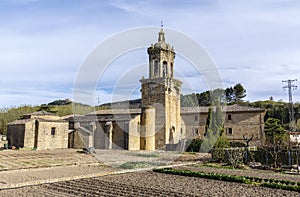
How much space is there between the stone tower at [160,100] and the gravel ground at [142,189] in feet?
61.5

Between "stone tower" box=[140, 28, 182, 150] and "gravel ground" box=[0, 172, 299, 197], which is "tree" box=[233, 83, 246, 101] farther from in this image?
"gravel ground" box=[0, 172, 299, 197]

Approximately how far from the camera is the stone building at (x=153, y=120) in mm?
30892

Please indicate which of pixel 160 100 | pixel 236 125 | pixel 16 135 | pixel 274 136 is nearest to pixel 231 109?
pixel 236 125

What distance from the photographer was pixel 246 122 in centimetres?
3556

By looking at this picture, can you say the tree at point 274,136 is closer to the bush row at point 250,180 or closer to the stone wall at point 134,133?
the bush row at point 250,180

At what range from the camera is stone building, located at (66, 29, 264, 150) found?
1216 inches

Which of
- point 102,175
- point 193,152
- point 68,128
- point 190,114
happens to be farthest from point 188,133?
point 102,175

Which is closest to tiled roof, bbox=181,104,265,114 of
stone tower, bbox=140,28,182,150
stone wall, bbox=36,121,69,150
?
stone tower, bbox=140,28,182,150

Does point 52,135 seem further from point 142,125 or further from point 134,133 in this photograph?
point 142,125

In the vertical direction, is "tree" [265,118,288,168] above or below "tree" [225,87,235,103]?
below

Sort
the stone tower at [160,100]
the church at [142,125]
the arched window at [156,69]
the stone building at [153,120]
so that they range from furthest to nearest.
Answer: the arched window at [156,69], the stone tower at [160,100], the stone building at [153,120], the church at [142,125]

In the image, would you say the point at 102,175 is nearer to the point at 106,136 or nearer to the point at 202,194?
the point at 202,194

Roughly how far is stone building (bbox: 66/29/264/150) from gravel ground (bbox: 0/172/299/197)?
18.1 m

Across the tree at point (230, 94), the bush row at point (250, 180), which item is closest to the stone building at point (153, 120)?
the bush row at point (250, 180)
